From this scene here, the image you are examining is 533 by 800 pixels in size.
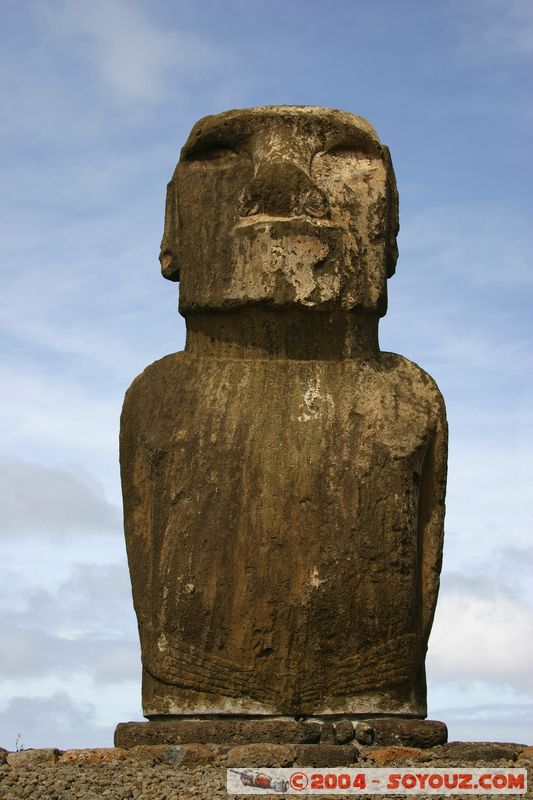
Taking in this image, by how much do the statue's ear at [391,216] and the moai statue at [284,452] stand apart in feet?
0.13

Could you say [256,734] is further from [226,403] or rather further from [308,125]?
[308,125]

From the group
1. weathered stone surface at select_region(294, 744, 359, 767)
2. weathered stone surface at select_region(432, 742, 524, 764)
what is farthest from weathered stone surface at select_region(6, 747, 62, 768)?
weathered stone surface at select_region(432, 742, 524, 764)

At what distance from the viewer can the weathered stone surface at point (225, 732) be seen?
8.89m

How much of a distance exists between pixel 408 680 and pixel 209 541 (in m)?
1.54

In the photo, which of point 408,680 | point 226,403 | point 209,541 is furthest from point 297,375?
point 408,680

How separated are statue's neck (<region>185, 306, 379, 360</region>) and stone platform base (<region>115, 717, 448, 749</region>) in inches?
92.2

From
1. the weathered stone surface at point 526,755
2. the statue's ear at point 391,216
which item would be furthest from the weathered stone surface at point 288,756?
the statue's ear at point 391,216

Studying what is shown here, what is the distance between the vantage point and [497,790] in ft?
27.5

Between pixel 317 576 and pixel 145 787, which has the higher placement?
pixel 317 576

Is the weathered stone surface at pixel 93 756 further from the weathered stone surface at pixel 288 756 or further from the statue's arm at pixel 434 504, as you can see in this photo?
the statue's arm at pixel 434 504

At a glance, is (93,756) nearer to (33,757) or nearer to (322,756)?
(33,757)

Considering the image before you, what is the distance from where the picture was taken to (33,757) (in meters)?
9.23

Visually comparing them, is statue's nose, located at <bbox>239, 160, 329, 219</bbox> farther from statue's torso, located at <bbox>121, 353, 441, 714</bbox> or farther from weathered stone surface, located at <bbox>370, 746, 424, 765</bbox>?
weathered stone surface, located at <bbox>370, 746, 424, 765</bbox>

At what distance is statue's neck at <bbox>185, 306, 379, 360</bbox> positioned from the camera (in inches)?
378
